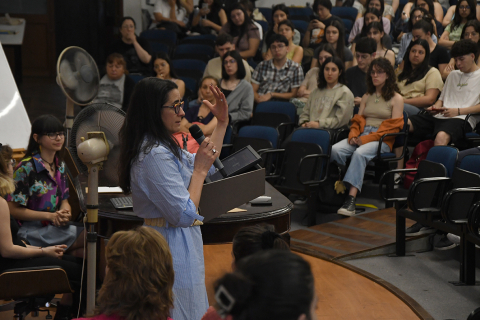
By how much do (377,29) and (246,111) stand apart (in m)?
1.83

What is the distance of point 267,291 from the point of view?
1.07 m

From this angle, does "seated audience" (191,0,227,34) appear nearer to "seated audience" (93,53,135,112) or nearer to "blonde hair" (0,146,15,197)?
"seated audience" (93,53,135,112)

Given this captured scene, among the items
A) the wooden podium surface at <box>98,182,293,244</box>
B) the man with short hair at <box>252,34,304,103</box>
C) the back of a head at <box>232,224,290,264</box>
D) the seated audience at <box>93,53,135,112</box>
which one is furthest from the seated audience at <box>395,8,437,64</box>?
the back of a head at <box>232,224,290,264</box>

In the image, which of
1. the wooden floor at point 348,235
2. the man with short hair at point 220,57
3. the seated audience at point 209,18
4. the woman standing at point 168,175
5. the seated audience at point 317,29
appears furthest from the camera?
the seated audience at point 209,18

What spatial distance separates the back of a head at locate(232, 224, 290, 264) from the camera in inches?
67.7

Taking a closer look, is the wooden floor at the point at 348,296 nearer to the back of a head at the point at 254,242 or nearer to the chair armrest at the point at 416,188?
the chair armrest at the point at 416,188

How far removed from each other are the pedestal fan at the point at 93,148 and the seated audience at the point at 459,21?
5310 millimetres

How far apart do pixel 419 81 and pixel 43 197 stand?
3813mm

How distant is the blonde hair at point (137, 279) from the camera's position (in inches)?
61.4

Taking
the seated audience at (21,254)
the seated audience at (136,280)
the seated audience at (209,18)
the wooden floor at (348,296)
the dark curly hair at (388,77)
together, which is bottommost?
the wooden floor at (348,296)

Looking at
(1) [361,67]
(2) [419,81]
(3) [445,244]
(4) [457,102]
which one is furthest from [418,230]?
(1) [361,67]

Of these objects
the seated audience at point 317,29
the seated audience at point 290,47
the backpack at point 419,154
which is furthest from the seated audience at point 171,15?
the backpack at point 419,154

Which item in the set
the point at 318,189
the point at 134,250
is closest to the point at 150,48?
the point at 318,189

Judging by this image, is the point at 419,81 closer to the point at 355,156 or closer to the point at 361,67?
the point at 361,67
